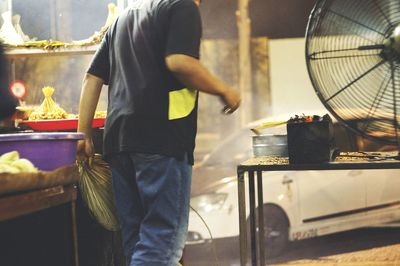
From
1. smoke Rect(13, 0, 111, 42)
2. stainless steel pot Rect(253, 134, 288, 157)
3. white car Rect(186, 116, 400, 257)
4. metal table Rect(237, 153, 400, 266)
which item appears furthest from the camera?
white car Rect(186, 116, 400, 257)

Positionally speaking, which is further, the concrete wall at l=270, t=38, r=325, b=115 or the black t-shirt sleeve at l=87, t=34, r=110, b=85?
the concrete wall at l=270, t=38, r=325, b=115

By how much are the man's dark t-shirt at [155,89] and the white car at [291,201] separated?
3.55 meters

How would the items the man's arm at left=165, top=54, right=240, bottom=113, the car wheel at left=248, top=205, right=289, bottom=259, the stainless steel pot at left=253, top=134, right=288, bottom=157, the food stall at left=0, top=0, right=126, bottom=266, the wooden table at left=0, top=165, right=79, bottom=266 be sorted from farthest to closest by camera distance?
1. the car wheel at left=248, top=205, right=289, bottom=259
2. the stainless steel pot at left=253, top=134, right=288, bottom=157
3. the man's arm at left=165, top=54, right=240, bottom=113
4. the food stall at left=0, top=0, right=126, bottom=266
5. the wooden table at left=0, top=165, right=79, bottom=266

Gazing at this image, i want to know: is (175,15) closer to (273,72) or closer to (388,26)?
(388,26)

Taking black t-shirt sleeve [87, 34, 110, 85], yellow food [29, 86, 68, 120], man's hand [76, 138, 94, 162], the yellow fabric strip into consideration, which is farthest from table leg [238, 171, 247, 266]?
yellow food [29, 86, 68, 120]

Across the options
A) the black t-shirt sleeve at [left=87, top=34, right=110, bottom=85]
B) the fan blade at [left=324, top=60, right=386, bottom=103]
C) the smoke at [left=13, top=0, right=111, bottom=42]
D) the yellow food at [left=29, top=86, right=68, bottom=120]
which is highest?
the smoke at [left=13, top=0, right=111, bottom=42]

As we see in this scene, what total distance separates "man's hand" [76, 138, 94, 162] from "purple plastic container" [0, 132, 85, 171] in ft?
1.10

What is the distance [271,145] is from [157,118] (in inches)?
44.7

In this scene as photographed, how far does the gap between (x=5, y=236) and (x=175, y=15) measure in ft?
4.94

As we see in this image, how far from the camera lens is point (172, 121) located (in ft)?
8.90

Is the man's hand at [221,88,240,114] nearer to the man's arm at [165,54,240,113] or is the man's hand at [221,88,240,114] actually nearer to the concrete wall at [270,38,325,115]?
the man's arm at [165,54,240,113]

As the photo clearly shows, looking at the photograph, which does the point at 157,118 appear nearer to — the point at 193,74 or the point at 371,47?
the point at 193,74

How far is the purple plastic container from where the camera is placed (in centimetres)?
277

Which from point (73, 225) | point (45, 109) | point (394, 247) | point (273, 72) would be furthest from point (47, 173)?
point (273, 72)
